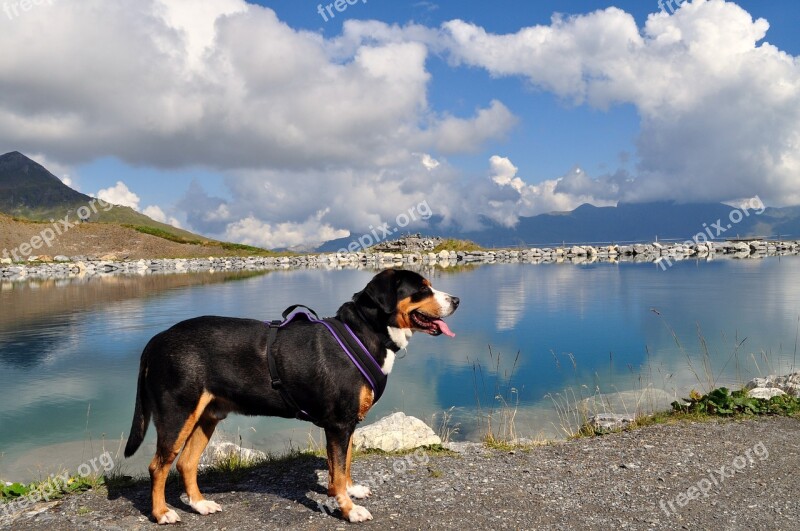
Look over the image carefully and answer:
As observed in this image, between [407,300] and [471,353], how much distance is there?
48.0 feet

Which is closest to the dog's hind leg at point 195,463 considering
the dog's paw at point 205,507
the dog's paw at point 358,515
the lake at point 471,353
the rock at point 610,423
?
the dog's paw at point 205,507

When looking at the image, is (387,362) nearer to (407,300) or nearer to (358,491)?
(407,300)

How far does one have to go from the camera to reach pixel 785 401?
762 centimetres

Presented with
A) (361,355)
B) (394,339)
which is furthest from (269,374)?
(394,339)

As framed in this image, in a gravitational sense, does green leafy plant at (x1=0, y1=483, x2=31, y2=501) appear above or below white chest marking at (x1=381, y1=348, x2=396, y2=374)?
below

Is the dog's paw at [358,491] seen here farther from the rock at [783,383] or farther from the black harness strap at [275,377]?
the rock at [783,383]

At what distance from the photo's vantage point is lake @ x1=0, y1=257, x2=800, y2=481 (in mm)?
11586

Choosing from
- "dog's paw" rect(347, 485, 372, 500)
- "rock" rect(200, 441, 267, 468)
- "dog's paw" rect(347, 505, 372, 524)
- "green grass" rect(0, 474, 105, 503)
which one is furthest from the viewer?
"rock" rect(200, 441, 267, 468)

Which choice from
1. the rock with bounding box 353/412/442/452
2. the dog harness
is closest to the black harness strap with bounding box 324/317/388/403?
A: the dog harness

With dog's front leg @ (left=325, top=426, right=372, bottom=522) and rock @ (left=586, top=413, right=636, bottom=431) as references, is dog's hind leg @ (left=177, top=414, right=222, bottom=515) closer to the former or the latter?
dog's front leg @ (left=325, top=426, right=372, bottom=522)

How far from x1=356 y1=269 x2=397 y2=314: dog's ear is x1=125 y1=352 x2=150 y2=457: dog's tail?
2.07 meters

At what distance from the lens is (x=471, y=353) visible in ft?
62.8

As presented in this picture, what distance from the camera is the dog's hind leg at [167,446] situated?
4.71 meters

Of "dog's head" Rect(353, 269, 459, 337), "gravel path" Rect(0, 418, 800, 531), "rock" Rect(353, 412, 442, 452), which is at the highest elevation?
"dog's head" Rect(353, 269, 459, 337)
